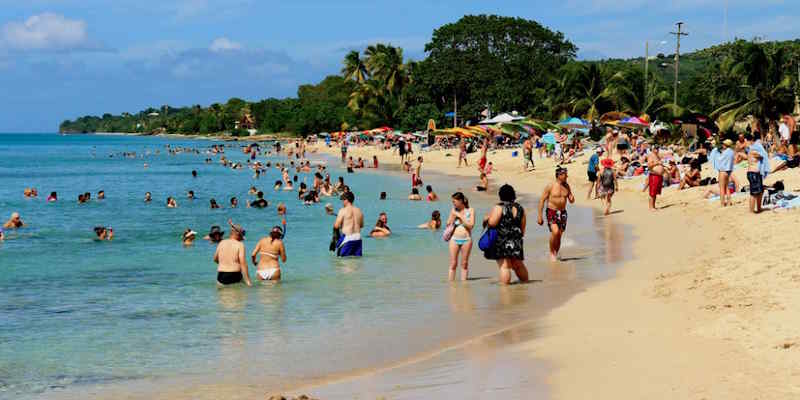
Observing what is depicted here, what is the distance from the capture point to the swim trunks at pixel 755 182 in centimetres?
1667

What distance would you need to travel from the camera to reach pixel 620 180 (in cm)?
2928

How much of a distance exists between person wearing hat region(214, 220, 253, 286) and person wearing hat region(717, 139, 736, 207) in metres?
10.7

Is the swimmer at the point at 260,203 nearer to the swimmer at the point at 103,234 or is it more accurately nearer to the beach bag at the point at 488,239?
the swimmer at the point at 103,234

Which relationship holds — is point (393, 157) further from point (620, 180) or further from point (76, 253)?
point (76, 253)

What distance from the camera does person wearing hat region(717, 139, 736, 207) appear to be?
59.4 ft

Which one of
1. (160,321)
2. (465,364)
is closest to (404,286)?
(160,321)

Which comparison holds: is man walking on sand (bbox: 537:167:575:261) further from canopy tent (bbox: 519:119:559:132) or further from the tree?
the tree

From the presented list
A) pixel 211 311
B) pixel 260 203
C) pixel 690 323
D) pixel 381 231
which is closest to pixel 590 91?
pixel 260 203

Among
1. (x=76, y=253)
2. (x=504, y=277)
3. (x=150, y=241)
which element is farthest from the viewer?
(x=150, y=241)

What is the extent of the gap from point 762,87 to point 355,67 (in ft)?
226

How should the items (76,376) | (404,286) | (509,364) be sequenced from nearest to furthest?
(509,364) → (76,376) → (404,286)

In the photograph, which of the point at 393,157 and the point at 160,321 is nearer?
the point at 160,321

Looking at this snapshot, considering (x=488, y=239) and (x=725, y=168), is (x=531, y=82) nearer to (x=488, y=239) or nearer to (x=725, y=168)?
(x=725, y=168)

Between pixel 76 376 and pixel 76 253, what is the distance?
1163 cm
